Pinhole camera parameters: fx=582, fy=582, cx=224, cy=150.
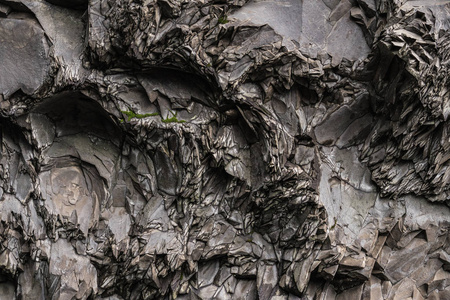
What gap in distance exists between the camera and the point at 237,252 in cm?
857

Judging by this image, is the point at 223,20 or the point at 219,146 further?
the point at 219,146

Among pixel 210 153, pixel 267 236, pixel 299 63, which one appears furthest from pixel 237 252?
pixel 299 63

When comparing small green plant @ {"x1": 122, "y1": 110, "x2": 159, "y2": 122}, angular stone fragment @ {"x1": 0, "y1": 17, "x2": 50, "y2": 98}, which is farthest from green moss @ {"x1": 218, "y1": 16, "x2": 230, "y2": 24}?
angular stone fragment @ {"x1": 0, "y1": 17, "x2": 50, "y2": 98}

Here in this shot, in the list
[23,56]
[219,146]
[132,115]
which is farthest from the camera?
[219,146]

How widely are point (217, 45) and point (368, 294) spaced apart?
437 cm

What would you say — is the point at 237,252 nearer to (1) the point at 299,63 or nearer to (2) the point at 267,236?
(2) the point at 267,236

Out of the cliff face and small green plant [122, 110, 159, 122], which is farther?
small green plant [122, 110, 159, 122]

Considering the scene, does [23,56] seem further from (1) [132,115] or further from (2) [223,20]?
(2) [223,20]

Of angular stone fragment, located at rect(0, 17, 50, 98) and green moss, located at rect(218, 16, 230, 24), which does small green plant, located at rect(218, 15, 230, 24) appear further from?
angular stone fragment, located at rect(0, 17, 50, 98)

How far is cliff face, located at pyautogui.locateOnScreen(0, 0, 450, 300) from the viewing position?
26.5 feet

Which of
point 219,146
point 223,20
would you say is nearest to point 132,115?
point 219,146

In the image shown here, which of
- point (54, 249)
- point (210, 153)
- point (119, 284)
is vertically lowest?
point (119, 284)

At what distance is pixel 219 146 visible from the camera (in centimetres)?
839

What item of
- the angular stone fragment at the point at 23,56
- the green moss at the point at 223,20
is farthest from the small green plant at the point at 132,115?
the green moss at the point at 223,20
